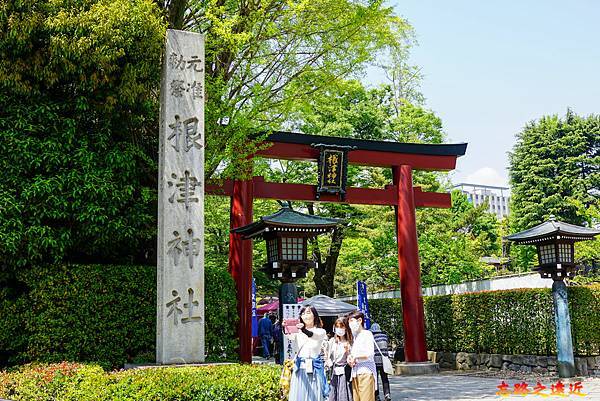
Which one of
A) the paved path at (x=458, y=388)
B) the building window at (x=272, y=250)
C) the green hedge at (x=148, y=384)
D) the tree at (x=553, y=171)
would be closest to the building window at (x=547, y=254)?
the paved path at (x=458, y=388)

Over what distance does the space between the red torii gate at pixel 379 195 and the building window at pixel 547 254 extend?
148 inches

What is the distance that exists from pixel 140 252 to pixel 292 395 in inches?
237

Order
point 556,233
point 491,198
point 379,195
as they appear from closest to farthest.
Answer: point 556,233, point 379,195, point 491,198

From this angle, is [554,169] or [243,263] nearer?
[243,263]

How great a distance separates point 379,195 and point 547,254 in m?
4.86

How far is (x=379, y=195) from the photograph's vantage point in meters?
16.5

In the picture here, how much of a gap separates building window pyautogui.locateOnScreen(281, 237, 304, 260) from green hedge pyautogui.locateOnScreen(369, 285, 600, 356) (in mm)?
6830

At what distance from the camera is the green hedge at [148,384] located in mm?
7871

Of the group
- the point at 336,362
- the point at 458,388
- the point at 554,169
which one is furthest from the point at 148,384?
the point at 554,169

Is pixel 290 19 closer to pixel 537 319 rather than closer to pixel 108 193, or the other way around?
pixel 108 193

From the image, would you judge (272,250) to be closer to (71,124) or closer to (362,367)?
(71,124)

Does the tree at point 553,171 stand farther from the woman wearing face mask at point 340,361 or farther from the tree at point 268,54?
the woman wearing face mask at point 340,361

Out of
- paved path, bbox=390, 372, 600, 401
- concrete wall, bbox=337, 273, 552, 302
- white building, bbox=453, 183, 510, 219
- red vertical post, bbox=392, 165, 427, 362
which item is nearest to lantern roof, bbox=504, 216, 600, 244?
paved path, bbox=390, 372, 600, 401

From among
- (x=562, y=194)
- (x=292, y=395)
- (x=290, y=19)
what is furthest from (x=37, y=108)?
(x=562, y=194)
